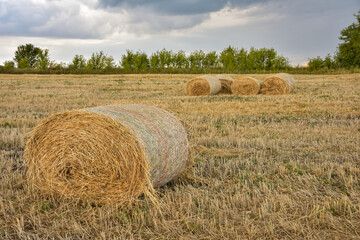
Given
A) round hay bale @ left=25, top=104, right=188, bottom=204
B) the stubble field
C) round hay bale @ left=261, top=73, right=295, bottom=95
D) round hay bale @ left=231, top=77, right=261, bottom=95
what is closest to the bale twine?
round hay bale @ left=231, top=77, right=261, bottom=95

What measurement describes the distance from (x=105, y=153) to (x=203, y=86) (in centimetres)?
1244

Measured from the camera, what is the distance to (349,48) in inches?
2336

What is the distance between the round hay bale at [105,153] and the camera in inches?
169

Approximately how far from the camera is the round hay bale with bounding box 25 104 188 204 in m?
4.29

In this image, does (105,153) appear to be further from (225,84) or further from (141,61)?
(141,61)

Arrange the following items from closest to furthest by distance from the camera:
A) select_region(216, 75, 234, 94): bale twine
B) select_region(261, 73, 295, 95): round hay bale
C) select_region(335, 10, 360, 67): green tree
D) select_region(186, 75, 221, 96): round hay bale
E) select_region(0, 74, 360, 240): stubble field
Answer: select_region(0, 74, 360, 240): stubble field < select_region(186, 75, 221, 96): round hay bale < select_region(261, 73, 295, 95): round hay bale < select_region(216, 75, 234, 94): bale twine < select_region(335, 10, 360, 67): green tree

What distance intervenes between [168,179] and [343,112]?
25.1 feet

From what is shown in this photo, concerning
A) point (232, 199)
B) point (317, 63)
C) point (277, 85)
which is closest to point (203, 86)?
point (277, 85)

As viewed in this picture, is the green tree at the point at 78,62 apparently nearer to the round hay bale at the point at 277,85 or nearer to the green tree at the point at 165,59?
the green tree at the point at 165,59

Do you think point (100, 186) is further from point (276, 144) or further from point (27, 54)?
point (27, 54)

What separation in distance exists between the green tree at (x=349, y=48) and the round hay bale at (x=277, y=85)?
45500 mm

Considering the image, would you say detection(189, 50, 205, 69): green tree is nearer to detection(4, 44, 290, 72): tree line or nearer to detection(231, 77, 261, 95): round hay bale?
detection(4, 44, 290, 72): tree line

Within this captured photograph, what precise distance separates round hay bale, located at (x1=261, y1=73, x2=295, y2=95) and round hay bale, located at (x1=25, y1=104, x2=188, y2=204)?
1308cm

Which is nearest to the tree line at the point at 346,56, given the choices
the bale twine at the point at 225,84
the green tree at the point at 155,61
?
the green tree at the point at 155,61
